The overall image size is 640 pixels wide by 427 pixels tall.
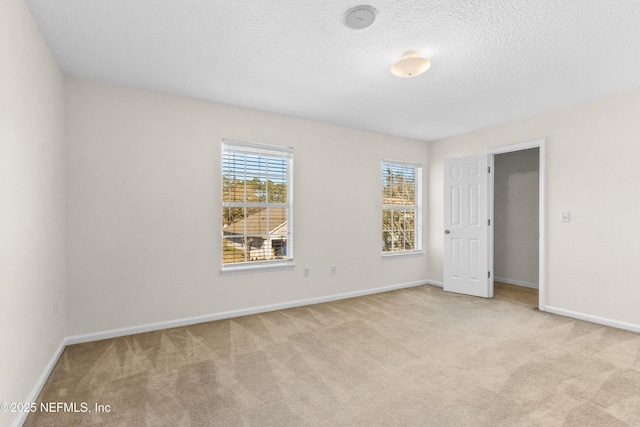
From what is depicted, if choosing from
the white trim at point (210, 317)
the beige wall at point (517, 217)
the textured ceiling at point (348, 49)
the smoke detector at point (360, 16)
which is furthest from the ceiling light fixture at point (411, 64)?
the beige wall at point (517, 217)

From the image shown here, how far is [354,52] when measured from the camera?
2.58 meters

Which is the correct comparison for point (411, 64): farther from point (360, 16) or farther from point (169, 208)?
point (169, 208)

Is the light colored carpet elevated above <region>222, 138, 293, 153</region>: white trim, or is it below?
below

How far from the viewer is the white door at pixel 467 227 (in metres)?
4.72

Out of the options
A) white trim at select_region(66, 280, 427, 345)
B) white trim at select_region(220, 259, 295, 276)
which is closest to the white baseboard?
white trim at select_region(66, 280, 427, 345)

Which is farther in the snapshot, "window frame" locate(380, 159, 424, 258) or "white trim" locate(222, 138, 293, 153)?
"window frame" locate(380, 159, 424, 258)

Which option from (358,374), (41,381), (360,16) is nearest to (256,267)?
(358,374)

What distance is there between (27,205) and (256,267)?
7.72 ft

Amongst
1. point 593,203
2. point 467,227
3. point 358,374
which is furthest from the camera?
point 467,227

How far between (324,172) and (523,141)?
109 inches

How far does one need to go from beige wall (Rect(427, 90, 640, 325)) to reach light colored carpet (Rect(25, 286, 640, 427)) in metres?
0.39

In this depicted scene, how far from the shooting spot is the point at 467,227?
16.1 feet

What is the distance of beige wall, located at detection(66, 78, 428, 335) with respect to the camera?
308 centimetres

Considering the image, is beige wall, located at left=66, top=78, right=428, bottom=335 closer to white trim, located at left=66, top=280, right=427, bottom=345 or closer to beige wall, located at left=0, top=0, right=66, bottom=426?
white trim, located at left=66, top=280, right=427, bottom=345
